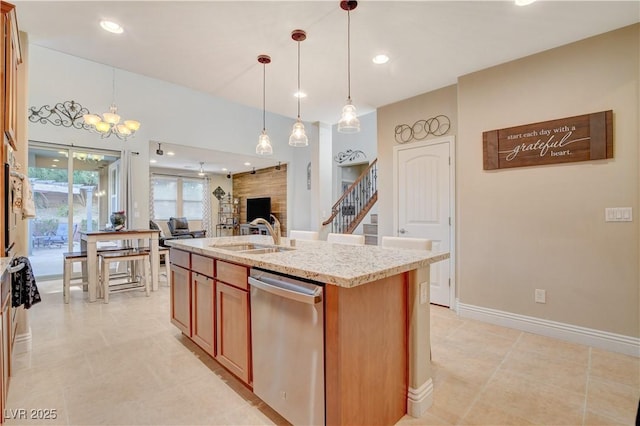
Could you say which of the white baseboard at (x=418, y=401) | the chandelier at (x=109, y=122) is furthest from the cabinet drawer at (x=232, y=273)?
the chandelier at (x=109, y=122)

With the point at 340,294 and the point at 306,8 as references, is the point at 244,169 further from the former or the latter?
the point at 340,294

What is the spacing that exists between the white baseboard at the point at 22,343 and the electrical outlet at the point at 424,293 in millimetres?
3146

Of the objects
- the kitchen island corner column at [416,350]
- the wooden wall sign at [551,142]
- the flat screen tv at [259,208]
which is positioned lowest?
the kitchen island corner column at [416,350]

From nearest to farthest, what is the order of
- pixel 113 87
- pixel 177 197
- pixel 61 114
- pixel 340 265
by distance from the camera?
pixel 340 265
pixel 61 114
pixel 113 87
pixel 177 197

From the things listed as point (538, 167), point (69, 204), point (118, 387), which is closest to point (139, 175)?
point (69, 204)

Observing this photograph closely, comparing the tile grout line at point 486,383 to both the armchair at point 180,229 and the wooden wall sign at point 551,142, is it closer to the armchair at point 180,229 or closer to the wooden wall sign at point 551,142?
the wooden wall sign at point 551,142

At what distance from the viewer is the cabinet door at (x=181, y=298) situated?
8.22 ft

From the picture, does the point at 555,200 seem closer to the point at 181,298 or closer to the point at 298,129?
the point at 298,129

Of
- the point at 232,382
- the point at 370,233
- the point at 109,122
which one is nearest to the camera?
the point at 232,382

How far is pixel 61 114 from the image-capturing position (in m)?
5.07

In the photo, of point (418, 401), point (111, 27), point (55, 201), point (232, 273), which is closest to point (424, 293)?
point (418, 401)

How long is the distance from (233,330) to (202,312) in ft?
1.60

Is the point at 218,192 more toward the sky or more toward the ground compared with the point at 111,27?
more toward the ground

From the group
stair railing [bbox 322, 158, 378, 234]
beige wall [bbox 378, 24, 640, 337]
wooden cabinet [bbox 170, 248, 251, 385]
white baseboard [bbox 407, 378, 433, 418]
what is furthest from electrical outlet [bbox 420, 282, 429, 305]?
stair railing [bbox 322, 158, 378, 234]
